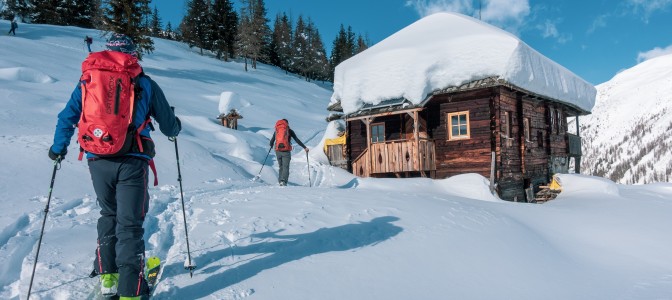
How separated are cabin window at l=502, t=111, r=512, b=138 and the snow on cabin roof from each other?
3.76ft

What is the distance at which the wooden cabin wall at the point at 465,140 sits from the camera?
13234 millimetres

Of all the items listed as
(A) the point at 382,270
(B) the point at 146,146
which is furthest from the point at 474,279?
(B) the point at 146,146

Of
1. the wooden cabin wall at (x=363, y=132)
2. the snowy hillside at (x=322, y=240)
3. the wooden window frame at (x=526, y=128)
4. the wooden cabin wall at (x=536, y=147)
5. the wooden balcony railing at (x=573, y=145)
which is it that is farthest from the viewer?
the wooden balcony railing at (x=573, y=145)

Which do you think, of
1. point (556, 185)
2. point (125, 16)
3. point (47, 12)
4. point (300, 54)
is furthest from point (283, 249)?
point (300, 54)

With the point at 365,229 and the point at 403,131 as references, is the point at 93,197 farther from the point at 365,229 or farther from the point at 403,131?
the point at 403,131

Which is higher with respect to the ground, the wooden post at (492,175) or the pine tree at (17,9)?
the pine tree at (17,9)

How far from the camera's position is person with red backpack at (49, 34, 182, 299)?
2504 millimetres

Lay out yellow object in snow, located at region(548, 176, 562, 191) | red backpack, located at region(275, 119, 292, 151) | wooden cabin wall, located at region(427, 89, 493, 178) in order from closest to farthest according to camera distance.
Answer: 1. red backpack, located at region(275, 119, 292, 151)
2. wooden cabin wall, located at region(427, 89, 493, 178)
3. yellow object in snow, located at region(548, 176, 562, 191)

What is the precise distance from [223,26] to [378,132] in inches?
1673

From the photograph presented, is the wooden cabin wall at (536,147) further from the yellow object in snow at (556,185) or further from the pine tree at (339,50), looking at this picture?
the pine tree at (339,50)

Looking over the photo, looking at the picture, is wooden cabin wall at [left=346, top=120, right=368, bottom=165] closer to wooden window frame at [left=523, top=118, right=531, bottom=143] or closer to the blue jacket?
wooden window frame at [left=523, top=118, right=531, bottom=143]

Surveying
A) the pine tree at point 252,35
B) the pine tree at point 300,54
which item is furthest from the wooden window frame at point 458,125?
the pine tree at point 300,54

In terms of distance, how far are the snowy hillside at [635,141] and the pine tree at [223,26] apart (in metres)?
107

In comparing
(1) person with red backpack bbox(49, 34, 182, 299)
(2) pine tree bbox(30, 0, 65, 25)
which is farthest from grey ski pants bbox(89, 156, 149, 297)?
(2) pine tree bbox(30, 0, 65, 25)
